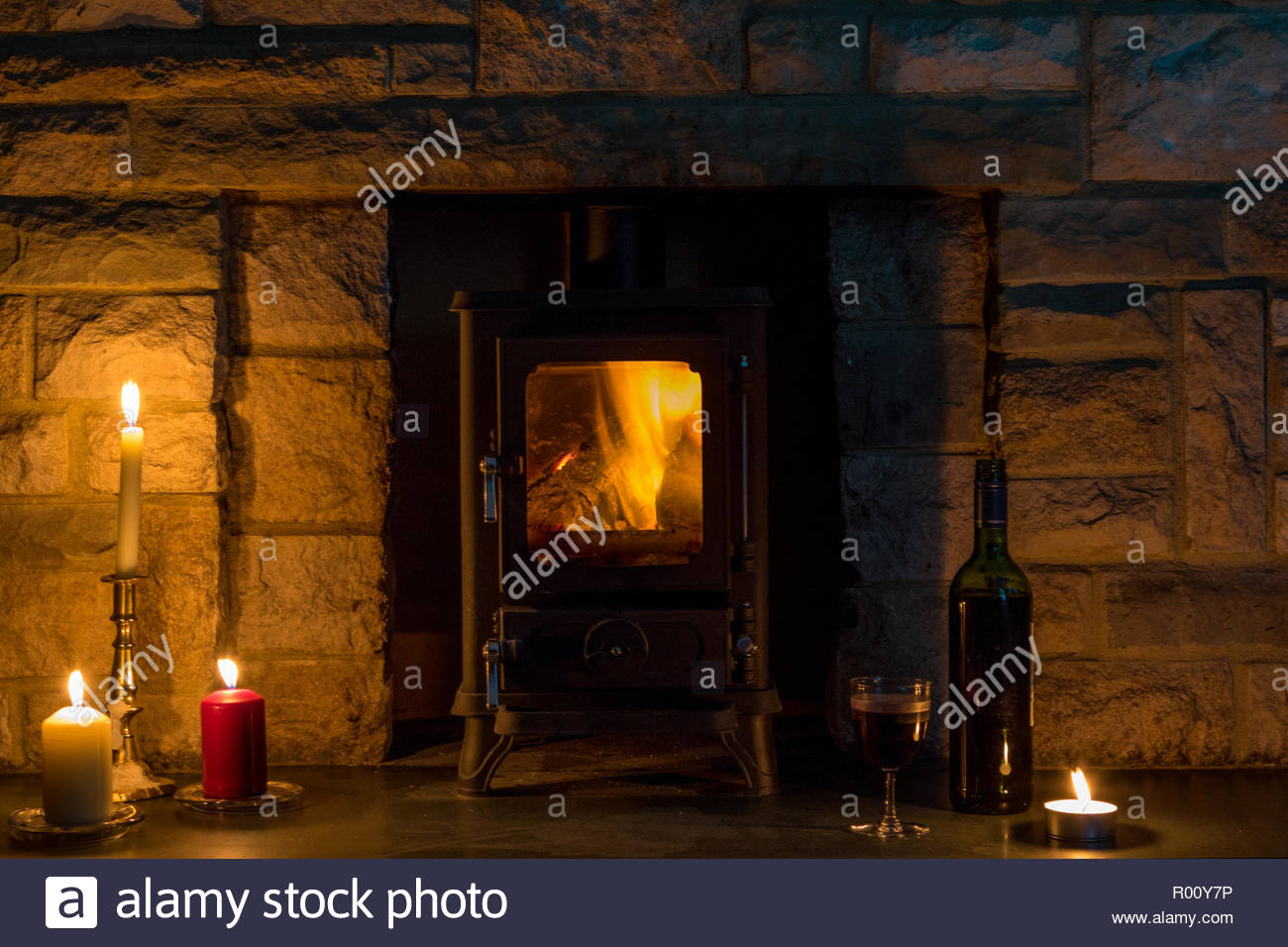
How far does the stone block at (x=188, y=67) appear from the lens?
2.30m

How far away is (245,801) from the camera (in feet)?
6.55

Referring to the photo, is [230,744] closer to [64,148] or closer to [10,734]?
[10,734]

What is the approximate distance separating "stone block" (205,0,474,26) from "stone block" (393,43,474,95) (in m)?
0.05

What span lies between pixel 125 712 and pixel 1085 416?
175 cm

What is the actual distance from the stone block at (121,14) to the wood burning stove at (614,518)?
0.80 meters

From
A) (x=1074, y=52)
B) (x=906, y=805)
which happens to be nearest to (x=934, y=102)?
(x=1074, y=52)

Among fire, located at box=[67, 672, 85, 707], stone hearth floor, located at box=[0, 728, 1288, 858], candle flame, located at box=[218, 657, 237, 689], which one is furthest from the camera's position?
candle flame, located at box=[218, 657, 237, 689]

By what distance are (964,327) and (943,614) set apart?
537 mm

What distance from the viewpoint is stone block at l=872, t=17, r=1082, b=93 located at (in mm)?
2293

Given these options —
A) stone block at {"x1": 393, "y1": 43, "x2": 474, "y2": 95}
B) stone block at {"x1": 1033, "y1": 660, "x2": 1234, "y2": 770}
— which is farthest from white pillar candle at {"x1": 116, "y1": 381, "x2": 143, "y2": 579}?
stone block at {"x1": 1033, "y1": 660, "x2": 1234, "y2": 770}

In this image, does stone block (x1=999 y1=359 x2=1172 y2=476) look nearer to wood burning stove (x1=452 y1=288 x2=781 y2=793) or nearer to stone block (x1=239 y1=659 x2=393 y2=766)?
wood burning stove (x1=452 y1=288 x2=781 y2=793)

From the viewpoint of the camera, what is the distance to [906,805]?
203cm
